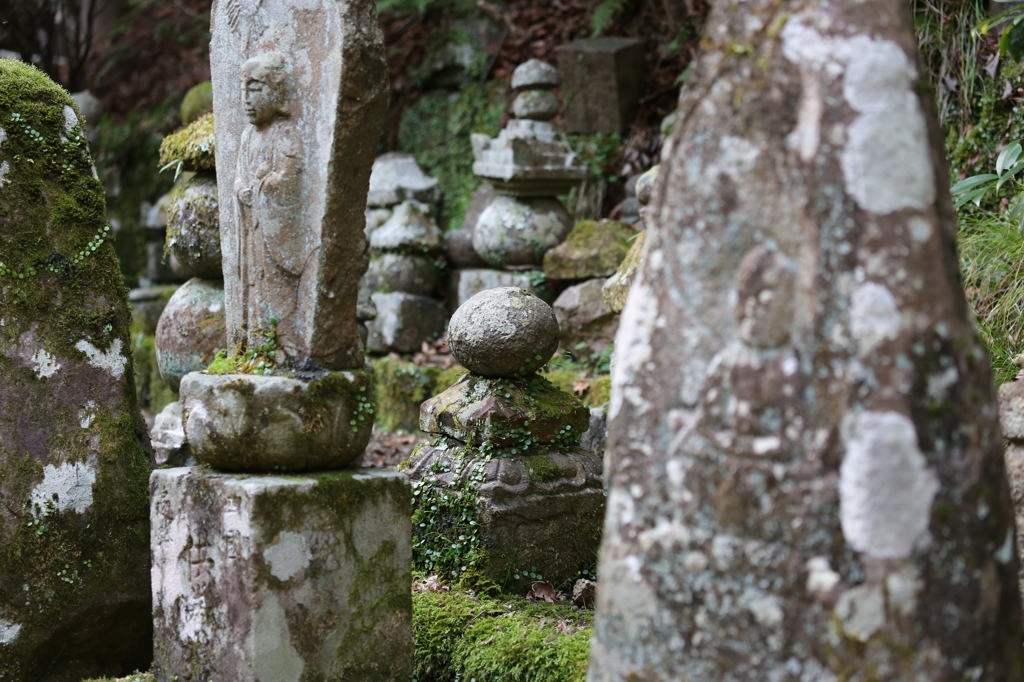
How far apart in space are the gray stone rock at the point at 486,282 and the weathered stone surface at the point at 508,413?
2.46 m

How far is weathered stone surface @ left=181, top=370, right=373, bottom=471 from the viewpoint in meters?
2.98

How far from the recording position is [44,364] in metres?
3.59

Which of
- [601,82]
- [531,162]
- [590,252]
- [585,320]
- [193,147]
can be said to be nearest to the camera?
[193,147]

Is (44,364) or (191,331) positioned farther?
(191,331)

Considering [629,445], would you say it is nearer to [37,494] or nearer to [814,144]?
[814,144]

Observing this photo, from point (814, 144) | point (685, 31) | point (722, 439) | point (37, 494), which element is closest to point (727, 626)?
point (722, 439)

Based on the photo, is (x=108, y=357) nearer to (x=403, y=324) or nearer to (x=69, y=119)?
(x=69, y=119)

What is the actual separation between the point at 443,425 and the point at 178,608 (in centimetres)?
156

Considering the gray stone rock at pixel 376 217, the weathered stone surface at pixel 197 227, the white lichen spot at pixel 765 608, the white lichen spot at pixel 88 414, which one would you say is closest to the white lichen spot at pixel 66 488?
the white lichen spot at pixel 88 414

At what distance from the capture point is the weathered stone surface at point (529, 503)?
13.5 feet

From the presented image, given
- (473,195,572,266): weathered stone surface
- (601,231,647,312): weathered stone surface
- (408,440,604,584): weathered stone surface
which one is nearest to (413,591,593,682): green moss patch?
(408,440,604,584): weathered stone surface

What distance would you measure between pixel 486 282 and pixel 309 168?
4.29m

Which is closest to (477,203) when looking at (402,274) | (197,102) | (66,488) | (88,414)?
(402,274)

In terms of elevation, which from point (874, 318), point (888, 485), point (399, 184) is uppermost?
point (399, 184)
